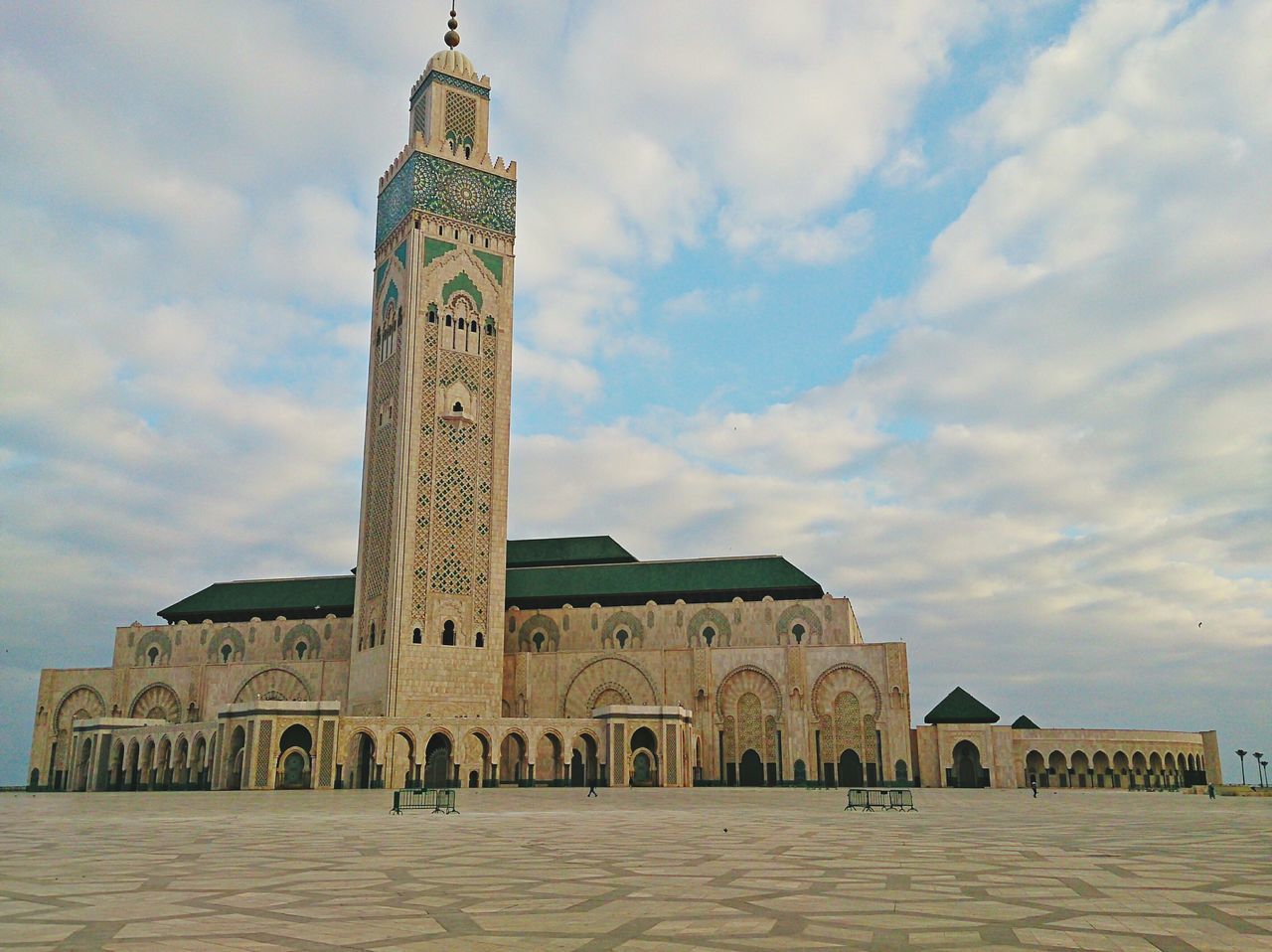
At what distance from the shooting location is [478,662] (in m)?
46.6

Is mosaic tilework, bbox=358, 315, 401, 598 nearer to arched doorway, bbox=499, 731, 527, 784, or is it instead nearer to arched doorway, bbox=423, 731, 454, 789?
arched doorway, bbox=423, 731, 454, 789

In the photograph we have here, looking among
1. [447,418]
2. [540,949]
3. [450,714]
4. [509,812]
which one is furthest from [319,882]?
[447,418]

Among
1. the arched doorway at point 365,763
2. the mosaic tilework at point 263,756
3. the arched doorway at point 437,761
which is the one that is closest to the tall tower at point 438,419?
the arched doorway at point 365,763

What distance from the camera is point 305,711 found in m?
40.6

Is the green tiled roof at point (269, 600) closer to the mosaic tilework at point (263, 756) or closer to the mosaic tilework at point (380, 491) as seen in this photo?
the mosaic tilework at point (380, 491)

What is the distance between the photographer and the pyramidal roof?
4722 centimetres

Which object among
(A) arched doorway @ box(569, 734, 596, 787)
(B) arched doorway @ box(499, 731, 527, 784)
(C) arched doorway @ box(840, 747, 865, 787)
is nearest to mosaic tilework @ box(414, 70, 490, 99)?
(B) arched doorway @ box(499, 731, 527, 784)

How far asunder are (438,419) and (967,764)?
92.0 ft

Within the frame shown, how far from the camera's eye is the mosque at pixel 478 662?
145 feet

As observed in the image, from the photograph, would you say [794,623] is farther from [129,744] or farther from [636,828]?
[636,828]

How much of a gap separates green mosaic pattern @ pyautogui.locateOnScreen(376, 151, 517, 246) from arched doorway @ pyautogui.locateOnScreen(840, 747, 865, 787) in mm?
28750

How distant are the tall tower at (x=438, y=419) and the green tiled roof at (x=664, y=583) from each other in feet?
18.4

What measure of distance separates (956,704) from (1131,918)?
43.6m

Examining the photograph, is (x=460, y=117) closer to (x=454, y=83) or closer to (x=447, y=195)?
(x=454, y=83)
